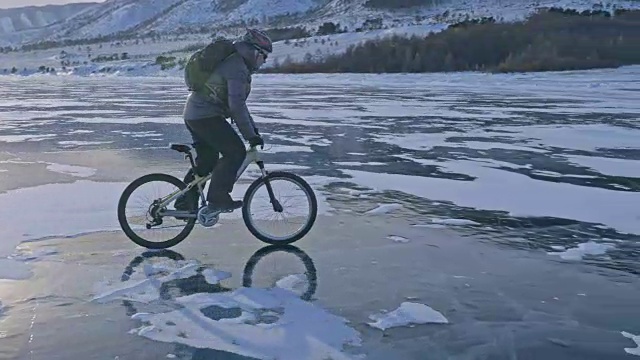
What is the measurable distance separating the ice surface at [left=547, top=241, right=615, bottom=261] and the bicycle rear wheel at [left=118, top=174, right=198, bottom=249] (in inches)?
134

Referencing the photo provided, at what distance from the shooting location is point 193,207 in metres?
7.17

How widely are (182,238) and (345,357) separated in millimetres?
3085

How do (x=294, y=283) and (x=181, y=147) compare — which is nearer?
(x=294, y=283)

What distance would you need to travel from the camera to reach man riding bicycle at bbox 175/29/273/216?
6531 millimetres

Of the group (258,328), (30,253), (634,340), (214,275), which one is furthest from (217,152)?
(634,340)

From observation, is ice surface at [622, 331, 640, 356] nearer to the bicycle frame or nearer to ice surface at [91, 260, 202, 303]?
ice surface at [91, 260, 202, 303]

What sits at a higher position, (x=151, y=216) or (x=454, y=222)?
(x=151, y=216)

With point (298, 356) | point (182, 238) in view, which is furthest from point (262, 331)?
point (182, 238)

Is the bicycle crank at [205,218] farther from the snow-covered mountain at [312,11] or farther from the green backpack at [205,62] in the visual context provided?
the snow-covered mountain at [312,11]

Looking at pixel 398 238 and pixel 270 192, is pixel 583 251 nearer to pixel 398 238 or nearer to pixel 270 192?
pixel 398 238

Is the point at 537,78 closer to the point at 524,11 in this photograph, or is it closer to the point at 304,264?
the point at 304,264

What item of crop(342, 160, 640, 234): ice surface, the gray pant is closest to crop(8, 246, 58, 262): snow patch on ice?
the gray pant

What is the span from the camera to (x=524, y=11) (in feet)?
246

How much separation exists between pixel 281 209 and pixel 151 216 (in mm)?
1227
